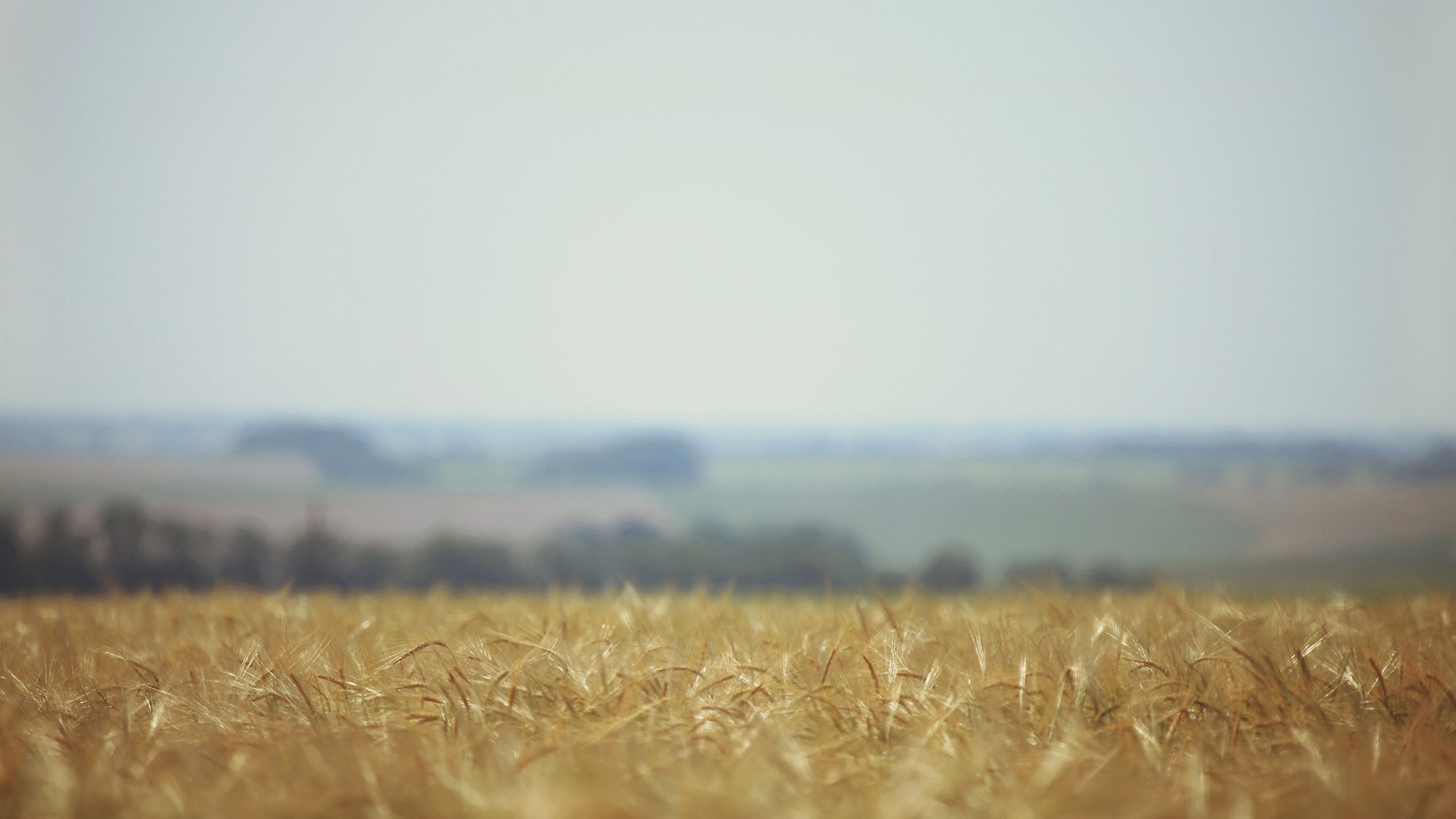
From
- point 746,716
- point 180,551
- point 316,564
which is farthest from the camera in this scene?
point 180,551

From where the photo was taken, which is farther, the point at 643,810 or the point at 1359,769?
the point at 1359,769

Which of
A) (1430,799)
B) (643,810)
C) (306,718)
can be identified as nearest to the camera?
(643,810)

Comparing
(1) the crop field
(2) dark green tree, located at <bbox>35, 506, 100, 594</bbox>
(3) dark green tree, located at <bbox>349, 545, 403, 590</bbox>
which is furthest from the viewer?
(3) dark green tree, located at <bbox>349, 545, 403, 590</bbox>

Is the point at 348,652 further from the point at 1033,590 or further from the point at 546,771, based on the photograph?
the point at 1033,590

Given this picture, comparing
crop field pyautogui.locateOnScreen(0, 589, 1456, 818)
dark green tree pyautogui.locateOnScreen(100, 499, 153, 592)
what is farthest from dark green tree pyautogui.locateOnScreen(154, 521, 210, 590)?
crop field pyautogui.locateOnScreen(0, 589, 1456, 818)

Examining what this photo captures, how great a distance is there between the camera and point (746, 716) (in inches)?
74.2

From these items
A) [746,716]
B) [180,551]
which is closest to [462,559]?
[180,551]

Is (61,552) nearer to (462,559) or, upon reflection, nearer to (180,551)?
(180,551)

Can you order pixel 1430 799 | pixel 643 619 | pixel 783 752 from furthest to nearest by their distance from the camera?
pixel 643 619
pixel 783 752
pixel 1430 799

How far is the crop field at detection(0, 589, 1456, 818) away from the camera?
56.0 inches

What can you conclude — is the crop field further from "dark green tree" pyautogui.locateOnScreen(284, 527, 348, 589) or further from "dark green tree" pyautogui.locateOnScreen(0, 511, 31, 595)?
"dark green tree" pyautogui.locateOnScreen(0, 511, 31, 595)

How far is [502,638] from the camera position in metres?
2.28

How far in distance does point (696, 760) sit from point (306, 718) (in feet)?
3.04

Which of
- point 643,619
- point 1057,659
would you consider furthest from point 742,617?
point 1057,659
